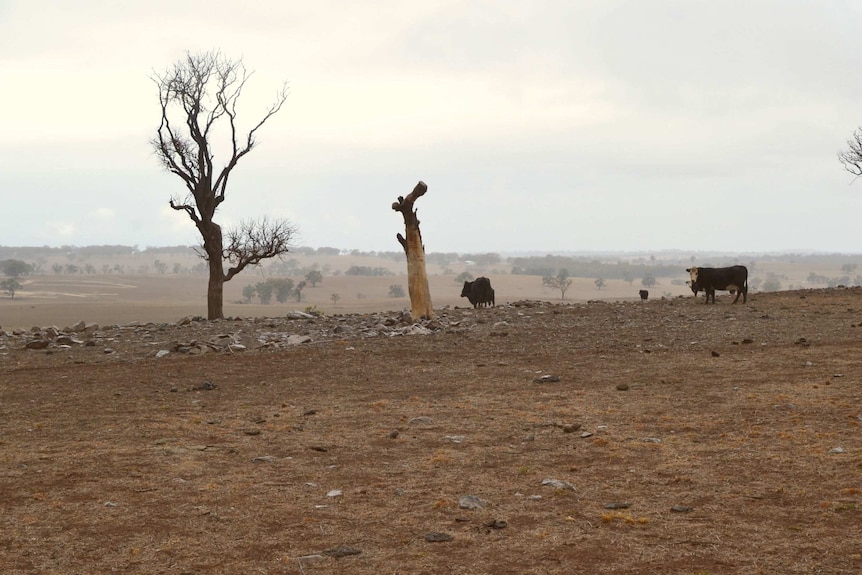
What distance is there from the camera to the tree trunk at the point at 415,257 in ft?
72.2

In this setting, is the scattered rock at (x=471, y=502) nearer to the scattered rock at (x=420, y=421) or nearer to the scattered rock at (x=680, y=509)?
the scattered rock at (x=680, y=509)

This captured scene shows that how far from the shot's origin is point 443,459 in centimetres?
854

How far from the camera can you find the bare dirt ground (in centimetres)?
601

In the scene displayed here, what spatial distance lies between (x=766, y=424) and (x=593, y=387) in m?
3.18

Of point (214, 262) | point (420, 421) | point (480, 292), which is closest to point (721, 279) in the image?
point (480, 292)

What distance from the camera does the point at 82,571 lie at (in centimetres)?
571

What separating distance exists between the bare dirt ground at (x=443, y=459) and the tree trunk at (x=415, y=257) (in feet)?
16.3

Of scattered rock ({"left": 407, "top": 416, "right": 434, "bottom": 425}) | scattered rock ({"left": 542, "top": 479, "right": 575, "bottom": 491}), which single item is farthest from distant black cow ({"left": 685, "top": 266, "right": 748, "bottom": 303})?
scattered rock ({"left": 542, "top": 479, "right": 575, "bottom": 491})

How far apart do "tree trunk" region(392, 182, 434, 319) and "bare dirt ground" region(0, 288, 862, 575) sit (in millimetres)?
4961

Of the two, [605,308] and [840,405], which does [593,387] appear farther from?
[605,308]

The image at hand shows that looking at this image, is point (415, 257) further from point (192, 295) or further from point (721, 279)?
point (192, 295)

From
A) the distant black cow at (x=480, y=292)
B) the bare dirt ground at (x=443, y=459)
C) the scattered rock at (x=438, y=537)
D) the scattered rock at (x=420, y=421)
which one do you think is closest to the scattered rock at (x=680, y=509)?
the bare dirt ground at (x=443, y=459)

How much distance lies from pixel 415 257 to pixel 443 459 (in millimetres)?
14007

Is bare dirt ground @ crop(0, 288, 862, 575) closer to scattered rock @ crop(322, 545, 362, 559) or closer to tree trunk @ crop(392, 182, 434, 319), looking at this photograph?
scattered rock @ crop(322, 545, 362, 559)
